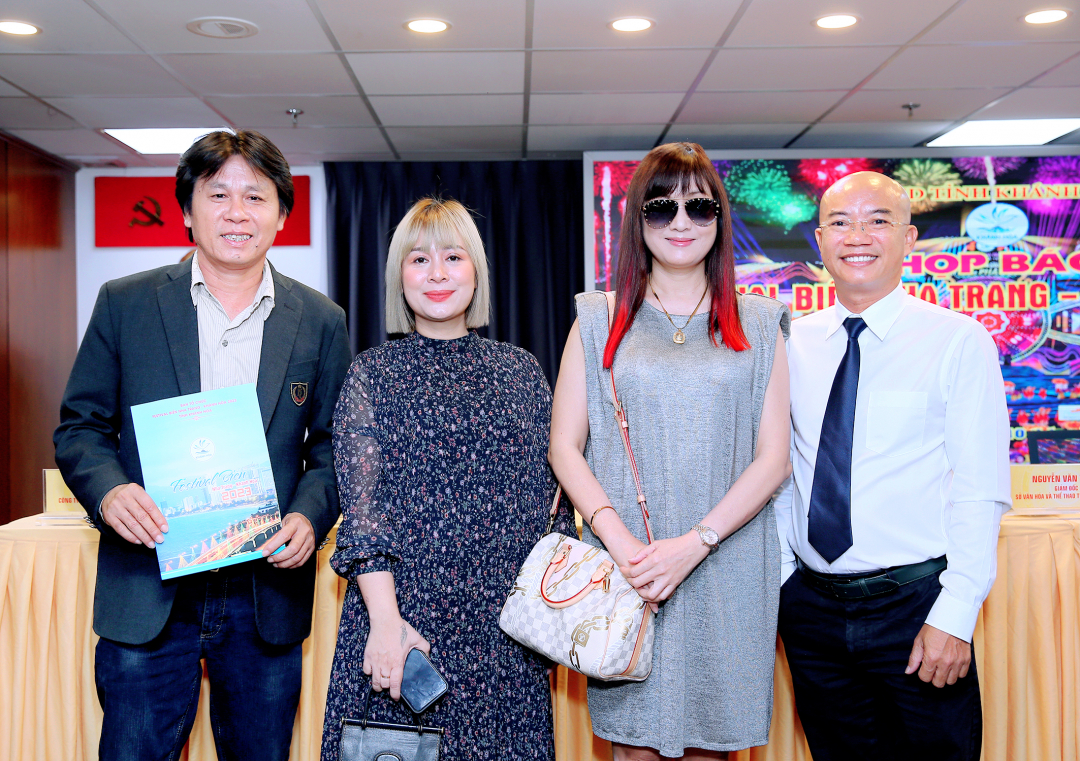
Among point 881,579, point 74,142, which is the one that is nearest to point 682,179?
point 881,579

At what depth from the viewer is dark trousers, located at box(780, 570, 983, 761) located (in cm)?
166

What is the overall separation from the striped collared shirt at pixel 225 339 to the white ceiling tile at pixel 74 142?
4.50 m

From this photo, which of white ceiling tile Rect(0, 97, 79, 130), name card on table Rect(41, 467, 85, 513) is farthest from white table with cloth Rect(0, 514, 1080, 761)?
white ceiling tile Rect(0, 97, 79, 130)

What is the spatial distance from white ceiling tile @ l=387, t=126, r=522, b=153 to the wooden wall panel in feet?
8.57

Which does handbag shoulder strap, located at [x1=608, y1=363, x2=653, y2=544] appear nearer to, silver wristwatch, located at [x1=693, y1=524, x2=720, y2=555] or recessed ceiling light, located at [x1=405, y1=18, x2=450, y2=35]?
silver wristwatch, located at [x1=693, y1=524, x2=720, y2=555]

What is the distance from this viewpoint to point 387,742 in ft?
4.90

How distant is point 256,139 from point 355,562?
3.18 ft

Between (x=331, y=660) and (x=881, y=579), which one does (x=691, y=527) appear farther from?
(x=331, y=660)

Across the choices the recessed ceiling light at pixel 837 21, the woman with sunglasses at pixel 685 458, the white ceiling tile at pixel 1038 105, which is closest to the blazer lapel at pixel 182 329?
the woman with sunglasses at pixel 685 458

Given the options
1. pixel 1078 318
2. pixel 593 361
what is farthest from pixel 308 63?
pixel 1078 318

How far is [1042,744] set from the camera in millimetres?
2158

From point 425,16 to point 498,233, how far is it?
109 inches

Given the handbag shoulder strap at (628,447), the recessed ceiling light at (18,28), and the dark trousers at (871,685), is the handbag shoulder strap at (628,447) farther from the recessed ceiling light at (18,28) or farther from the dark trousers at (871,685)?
the recessed ceiling light at (18,28)

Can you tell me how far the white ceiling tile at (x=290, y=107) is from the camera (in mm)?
4703
